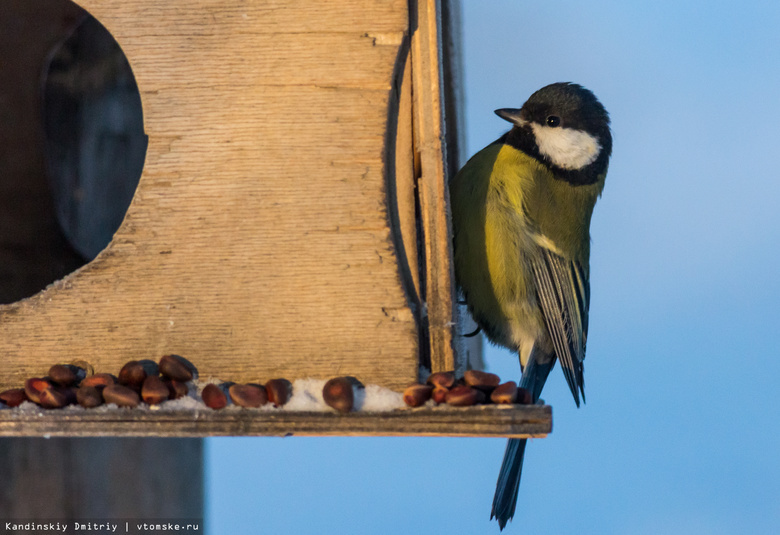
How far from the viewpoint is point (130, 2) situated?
3.78 ft

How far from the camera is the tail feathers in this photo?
1.43m

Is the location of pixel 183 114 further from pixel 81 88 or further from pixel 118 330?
pixel 81 88

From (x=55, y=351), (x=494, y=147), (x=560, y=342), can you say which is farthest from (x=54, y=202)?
(x=560, y=342)

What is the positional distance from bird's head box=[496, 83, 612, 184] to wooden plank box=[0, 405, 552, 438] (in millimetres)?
745

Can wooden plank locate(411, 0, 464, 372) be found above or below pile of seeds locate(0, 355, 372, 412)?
A: above

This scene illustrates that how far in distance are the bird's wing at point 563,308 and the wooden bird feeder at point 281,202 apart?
0.39 meters

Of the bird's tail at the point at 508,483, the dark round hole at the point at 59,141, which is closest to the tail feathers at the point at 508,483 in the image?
the bird's tail at the point at 508,483

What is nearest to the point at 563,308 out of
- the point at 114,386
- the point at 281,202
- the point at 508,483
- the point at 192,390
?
the point at 508,483

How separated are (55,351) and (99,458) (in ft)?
2.10

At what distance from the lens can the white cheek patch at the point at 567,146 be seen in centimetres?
158

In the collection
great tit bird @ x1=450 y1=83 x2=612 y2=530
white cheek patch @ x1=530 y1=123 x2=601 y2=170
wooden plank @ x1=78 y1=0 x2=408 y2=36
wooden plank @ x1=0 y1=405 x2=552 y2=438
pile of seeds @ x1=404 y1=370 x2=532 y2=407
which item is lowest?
wooden plank @ x1=0 y1=405 x2=552 y2=438

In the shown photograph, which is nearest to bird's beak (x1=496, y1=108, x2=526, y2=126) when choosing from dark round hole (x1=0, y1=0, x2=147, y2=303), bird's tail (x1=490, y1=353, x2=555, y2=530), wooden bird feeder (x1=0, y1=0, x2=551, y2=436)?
wooden bird feeder (x1=0, y1=0, x2=551, y2=436)

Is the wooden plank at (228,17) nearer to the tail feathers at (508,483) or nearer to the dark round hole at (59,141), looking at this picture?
the dark round hole at (59,141)

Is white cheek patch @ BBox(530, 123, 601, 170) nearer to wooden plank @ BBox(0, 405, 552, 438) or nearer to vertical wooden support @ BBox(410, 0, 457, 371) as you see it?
vertical wooden support @ BBox(410, 0, 457, 371)
